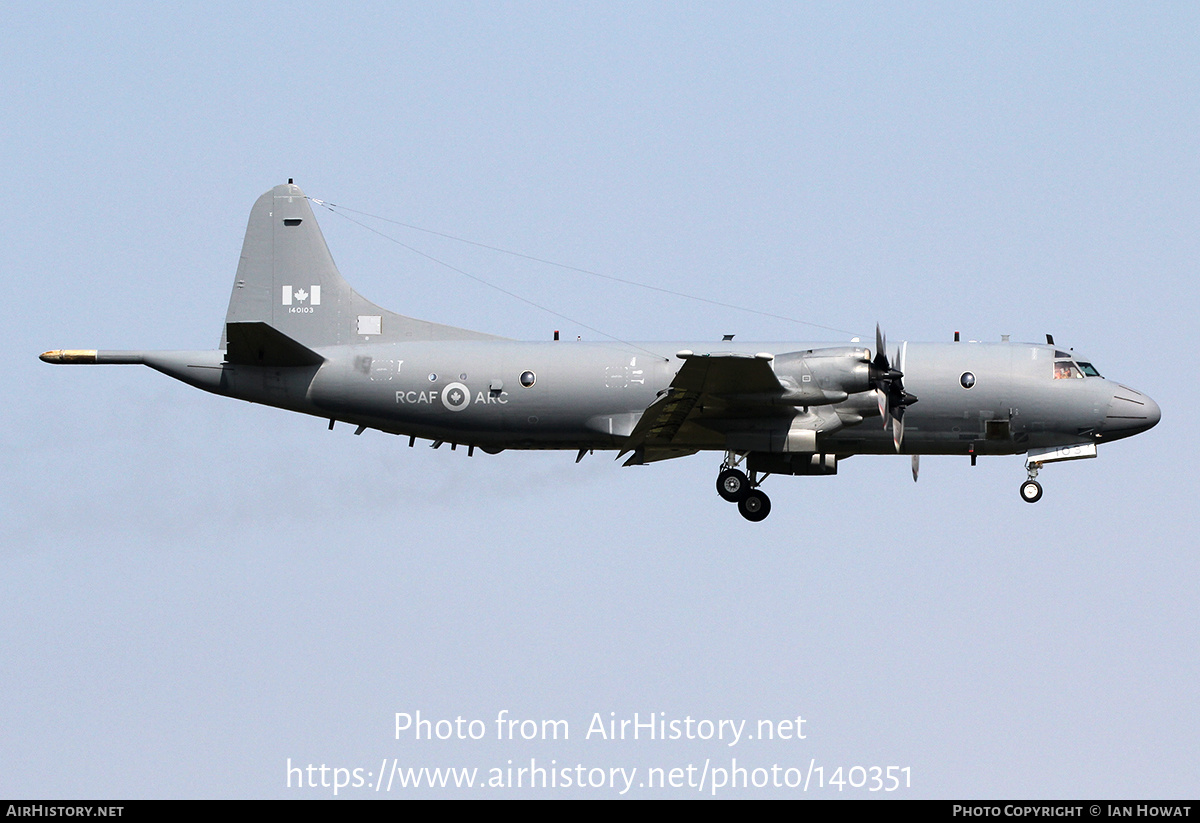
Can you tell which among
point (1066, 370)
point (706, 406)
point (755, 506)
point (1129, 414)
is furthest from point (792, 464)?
point (1129, 414)

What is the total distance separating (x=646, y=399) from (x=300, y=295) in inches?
304

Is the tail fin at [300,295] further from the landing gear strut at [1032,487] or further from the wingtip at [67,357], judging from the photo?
the landing gear strut at [1032,487]

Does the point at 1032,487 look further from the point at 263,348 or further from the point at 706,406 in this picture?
the point at 263,348

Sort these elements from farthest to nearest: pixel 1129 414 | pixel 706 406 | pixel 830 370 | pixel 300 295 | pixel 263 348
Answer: pixel 300 295, pixel 1129 414, pixel 263 348, pixel 706 406, pixel 830 370

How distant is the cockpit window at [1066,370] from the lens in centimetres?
3409

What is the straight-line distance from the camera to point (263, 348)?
33.6 metres

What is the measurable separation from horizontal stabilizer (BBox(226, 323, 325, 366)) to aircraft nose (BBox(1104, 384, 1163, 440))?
15.9 metres

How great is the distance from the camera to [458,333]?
35.1 m

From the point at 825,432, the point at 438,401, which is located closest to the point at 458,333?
the point at 438,401
